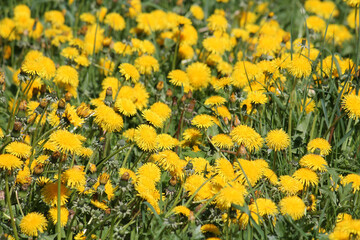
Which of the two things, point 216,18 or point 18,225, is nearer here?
point 18,225

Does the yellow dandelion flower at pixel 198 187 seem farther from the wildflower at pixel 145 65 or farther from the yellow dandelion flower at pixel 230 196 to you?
the wildflower at pixel 145 65

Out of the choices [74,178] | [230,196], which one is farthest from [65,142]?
[230,196]

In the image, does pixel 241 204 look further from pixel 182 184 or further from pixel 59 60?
pixel 59 60

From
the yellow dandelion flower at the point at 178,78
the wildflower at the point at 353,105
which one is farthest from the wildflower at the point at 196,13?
the wildflower at the point at 353,105

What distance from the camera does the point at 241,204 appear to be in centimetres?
222

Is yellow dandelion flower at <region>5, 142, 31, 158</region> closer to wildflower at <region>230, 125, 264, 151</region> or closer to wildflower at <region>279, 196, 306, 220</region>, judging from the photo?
wildflower at <region>230, 125, 264, 151</region>

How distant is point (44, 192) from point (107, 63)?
180 centimetres

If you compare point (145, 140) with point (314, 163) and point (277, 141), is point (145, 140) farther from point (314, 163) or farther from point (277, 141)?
point (314, 163)

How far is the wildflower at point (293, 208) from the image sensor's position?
230cm

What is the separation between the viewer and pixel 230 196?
222cm

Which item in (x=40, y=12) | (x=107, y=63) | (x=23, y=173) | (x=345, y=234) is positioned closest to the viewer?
(x=345, y=234)

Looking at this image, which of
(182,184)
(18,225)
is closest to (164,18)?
(182,184)

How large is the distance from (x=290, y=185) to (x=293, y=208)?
0.22m

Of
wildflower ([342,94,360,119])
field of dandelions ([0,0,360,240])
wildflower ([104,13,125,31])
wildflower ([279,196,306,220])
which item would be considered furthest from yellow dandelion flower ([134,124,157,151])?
wildflower ([104,13,125,31])
